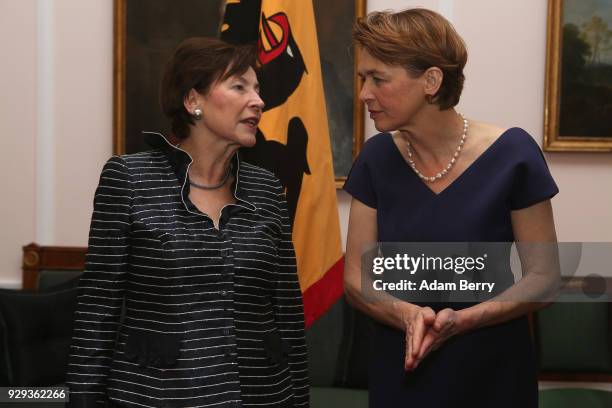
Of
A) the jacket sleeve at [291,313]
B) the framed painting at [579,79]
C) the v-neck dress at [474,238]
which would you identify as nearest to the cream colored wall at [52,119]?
the framed painting at [579,79]

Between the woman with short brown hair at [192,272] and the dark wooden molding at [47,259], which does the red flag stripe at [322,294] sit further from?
the dark wooden molding at [47,259]

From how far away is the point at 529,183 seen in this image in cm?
212

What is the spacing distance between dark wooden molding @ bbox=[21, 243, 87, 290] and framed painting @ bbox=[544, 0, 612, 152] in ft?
9.15

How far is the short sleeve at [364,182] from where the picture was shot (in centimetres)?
228

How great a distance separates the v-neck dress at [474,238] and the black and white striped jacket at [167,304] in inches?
14.2

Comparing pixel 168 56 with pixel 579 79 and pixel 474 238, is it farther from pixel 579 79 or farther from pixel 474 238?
pixel 474 238

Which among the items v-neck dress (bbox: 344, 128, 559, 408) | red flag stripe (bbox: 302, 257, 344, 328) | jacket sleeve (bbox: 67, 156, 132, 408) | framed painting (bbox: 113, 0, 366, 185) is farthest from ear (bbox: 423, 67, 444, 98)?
framed painting (bbox: 113, 0, 366, 185)

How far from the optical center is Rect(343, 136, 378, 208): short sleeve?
228 cm

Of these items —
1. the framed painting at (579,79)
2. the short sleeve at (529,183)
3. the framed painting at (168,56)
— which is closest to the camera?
the short sleeve at (529,183)

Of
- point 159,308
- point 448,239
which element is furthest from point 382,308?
point 159,308

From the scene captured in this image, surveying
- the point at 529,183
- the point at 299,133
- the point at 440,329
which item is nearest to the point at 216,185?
the point at 440,329

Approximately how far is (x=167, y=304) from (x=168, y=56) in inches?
111

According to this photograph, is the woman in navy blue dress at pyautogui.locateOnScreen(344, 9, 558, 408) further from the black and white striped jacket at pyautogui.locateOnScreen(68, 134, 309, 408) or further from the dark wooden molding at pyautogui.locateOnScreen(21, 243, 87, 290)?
the dark wooden molding at pyautogui.locateOnScreen(21, 243, 87, 290)

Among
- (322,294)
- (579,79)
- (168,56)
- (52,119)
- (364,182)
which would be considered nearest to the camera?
(364,182)
